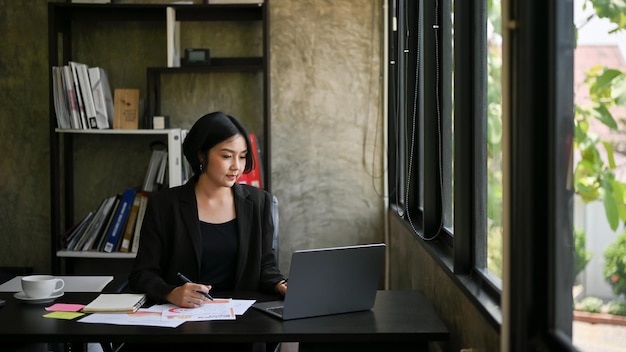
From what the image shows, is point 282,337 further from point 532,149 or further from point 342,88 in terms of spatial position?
point 342,88

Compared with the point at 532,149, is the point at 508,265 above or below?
below

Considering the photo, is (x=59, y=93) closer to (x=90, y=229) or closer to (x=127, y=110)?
(x=127, y=110)

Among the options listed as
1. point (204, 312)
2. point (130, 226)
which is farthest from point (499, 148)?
point (130, 226)

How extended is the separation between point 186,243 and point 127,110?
5.90ft

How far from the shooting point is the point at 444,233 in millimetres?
3143

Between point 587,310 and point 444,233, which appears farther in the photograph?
point 444,233

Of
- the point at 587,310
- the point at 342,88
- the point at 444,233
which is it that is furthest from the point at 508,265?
the point at 342,88

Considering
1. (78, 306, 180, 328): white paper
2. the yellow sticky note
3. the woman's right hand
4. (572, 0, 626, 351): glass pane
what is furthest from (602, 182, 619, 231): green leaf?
the yellow sticky note

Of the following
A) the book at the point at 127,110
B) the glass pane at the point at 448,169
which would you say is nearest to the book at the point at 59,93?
the book at the point at 127,110

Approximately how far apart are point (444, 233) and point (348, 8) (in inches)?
81.4

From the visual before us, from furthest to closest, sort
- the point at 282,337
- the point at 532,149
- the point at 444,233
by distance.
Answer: the point at 444,233, the point at 282,337, the point at 532,149

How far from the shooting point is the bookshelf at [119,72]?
4.60m

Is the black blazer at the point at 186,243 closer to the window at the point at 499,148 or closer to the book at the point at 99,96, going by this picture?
the window at the point at 499,148

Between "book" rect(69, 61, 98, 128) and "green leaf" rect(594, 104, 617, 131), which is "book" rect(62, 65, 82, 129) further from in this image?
"green leaf" rect(594, 104, 617, 131)
